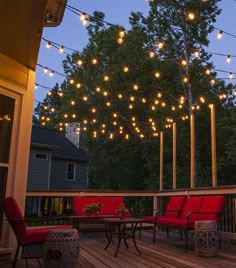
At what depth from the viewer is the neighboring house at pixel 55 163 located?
14.6 metres

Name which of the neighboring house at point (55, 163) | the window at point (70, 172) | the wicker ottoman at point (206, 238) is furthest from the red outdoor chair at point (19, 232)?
the window at point (70, 172)

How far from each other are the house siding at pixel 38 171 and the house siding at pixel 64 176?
77cm

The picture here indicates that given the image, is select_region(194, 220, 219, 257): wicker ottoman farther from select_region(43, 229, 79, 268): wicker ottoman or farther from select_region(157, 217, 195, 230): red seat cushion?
select_region(43, 229, 79, 268): wicker ottoman

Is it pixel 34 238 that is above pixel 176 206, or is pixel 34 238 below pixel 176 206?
below

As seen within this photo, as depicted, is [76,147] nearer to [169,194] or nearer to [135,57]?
[135,57]

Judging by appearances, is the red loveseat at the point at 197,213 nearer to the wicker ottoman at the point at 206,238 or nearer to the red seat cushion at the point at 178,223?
the red seat cushion at the point at 178,223

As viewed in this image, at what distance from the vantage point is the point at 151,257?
4.33 m

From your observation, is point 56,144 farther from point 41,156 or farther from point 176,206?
point 176,206

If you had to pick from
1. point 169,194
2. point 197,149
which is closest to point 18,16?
point 169,194

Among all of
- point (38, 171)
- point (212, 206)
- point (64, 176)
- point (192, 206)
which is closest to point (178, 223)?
point (212, 206)

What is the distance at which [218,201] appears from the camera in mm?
5109

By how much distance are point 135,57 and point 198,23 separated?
9.97 feet

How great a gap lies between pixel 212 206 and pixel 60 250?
283 centimetres

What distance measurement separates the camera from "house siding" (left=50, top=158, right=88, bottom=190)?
51.9ft
